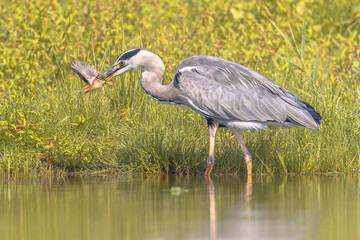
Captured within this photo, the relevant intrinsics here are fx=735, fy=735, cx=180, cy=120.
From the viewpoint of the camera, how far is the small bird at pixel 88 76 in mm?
9227

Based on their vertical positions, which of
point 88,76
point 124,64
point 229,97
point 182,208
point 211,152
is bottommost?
point 182,208

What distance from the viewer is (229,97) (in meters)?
8.59

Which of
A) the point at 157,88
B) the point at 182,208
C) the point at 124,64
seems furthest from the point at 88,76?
the point at 182,208

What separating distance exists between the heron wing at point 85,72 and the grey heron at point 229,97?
0.97 meters

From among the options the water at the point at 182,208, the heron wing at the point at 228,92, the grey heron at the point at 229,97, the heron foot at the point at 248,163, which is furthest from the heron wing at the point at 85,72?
the heron foot at the point at 248,163

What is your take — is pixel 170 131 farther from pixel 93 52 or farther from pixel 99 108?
pixel 93 52

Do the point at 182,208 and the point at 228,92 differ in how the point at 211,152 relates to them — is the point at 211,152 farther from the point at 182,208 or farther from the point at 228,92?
the point at 182,208

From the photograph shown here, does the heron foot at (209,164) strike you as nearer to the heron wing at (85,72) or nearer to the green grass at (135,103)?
the green grass at (135,103)

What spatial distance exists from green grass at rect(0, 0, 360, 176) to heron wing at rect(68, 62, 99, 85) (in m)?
0.40

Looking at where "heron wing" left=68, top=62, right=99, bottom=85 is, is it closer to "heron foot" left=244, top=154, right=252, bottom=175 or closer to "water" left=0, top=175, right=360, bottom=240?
"water" left=0, top=175, right=360, bottom=240

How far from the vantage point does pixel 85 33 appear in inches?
498

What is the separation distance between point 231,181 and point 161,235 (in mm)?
2951

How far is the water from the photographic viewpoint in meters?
5.36

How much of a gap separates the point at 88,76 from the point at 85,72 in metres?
0.08
